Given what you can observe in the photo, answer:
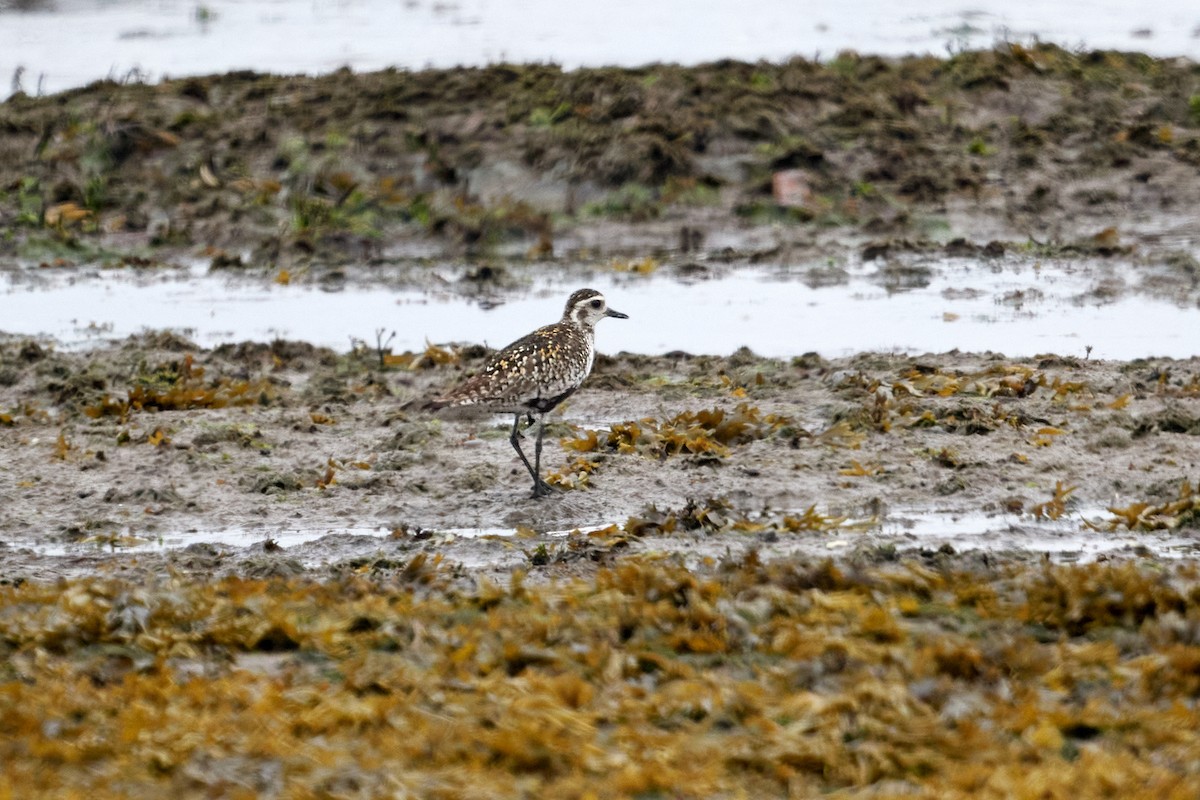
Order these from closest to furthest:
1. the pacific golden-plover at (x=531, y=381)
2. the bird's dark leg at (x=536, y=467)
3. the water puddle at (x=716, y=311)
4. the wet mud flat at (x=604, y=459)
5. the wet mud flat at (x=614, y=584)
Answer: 1. the wet mud flat at (x=614, y=584)
2. the wet mud flat at (x=604, y=459)
3. the bird's dark leg at (x=536, y=467)
4. the pacific golden-plover at (x=531, y=381)
5. the water puddle at (x=716, y=311)

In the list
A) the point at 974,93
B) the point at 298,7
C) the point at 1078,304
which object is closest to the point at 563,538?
the point at 1078,304

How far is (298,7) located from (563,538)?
791 inches

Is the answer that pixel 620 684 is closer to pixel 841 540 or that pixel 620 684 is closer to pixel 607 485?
pixel 841 540

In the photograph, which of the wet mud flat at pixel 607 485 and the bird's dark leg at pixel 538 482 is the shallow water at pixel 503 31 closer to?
the wet mud flat at pixel 607 485

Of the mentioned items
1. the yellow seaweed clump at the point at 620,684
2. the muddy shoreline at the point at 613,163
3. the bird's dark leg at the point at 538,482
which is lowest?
the yellow seaweed clump at the point at 620,684

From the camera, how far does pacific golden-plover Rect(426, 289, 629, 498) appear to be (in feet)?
29.6

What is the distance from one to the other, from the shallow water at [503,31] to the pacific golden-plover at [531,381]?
37.7 ft

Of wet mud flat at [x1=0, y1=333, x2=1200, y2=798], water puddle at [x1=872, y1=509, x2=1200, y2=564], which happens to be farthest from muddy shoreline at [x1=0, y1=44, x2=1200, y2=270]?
water puddle at [x1=872, y1=509, x2=1200, y2=564]

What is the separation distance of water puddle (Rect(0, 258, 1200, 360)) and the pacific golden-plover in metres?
2.62

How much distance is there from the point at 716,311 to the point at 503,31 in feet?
40.3

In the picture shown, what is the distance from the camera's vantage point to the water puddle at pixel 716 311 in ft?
39.1

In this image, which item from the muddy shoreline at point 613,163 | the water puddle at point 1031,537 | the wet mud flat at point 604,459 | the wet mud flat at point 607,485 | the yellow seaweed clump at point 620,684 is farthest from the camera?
the muddy shoreline at point 613,163

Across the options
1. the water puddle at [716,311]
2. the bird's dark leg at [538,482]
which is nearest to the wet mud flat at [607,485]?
the bird's dark leg at [538,482]

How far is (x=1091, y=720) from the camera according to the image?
17.7 ft
